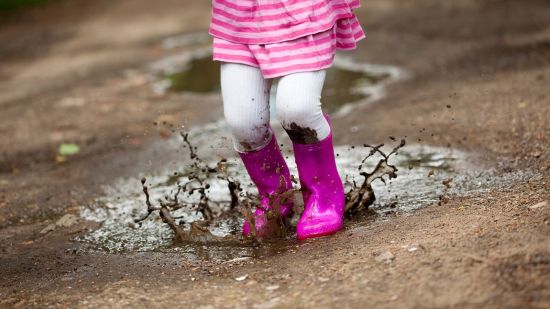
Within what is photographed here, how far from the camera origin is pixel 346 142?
14.4 feet

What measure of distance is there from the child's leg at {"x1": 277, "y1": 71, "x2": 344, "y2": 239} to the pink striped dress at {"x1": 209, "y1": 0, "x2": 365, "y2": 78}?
2.2 inches

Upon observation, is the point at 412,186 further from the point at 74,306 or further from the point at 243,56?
the point at 74,306

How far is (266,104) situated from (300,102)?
236mm

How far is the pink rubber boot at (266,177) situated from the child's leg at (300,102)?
10.1 inches

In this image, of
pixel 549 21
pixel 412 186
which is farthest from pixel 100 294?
pixel 549 21

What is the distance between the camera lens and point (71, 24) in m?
10.5

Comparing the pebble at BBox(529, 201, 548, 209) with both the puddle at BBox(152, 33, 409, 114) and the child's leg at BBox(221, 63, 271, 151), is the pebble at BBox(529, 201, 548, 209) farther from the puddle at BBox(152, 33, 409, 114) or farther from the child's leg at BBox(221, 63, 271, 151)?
the puddle at BBox(152, 33, 409, 114)

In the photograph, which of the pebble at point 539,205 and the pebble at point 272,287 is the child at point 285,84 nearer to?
the pebble at point 272,287

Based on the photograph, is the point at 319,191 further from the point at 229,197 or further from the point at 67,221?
the point at 67,221

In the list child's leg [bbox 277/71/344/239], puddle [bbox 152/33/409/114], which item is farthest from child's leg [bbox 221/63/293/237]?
puddle [bbox 152/33/409/114]

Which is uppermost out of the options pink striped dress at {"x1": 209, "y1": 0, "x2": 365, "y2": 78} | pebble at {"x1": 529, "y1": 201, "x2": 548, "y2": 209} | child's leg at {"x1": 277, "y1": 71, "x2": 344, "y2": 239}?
pink striped dress at {"x1": 209, "y1": 0, "x2": 365, "y2": 78}

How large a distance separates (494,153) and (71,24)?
7844 mm

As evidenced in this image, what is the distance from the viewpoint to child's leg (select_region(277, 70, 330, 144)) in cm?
272

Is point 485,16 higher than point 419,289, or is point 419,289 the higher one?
point 485,16
